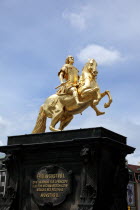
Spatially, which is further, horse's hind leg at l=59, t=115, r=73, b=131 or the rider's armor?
horse's hind leg at l=59, t=115, r=73, b=131

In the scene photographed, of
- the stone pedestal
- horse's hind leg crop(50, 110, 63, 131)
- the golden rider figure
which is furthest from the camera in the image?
the golden rider figure

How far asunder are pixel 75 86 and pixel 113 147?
138 inches

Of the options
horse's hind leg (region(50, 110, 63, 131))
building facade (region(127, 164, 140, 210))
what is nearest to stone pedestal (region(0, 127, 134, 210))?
horse's hind leg (region(50, 110, 63, 131))

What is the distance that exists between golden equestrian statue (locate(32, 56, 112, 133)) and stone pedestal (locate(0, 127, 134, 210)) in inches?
59.1

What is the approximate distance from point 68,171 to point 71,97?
353 cm

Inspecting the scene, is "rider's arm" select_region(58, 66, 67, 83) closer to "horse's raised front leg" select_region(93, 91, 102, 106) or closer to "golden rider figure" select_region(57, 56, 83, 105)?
"golden rider figure" select_region(57, 56, 83, 105)

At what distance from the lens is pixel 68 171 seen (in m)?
14.0

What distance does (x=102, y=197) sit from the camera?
13.5 metres

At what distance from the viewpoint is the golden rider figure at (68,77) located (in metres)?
16.3

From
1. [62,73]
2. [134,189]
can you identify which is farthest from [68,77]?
[134,189]

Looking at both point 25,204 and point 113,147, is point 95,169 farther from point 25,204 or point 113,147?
point 25,204

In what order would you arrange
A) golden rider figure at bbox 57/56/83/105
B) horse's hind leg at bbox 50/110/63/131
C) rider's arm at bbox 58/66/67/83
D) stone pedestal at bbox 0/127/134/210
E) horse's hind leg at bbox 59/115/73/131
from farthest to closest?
rider's arm at bbox 58/66/67/83, horse's hind leg at bbox 59/115/73/131, golden rider figure at bbox 57/56/83/105, horse's hind leg at bbox 50/110/63/131, stone pedestal at bbox 0/127/134/210

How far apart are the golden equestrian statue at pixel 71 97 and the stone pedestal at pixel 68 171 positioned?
150cm

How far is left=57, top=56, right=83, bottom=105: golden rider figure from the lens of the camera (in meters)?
16.3
